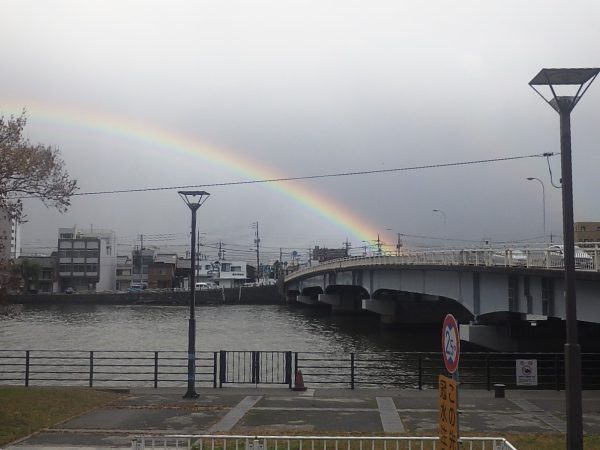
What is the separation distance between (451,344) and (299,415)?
9.23 meters

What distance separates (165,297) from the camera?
400 feet

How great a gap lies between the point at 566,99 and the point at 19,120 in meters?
14.6

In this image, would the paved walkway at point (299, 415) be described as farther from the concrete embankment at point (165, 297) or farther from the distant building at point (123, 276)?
the distant building at point (123, 276)

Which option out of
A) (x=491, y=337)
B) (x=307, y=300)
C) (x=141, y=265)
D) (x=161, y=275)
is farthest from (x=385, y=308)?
(x=141, y=265)

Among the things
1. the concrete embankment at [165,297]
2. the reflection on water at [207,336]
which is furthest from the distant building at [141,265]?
the reflection on water at [207,336]

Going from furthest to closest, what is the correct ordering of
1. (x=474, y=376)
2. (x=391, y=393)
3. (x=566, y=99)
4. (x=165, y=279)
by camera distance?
(x=165, y=279)
(x=474, y=376)
(x=391, y=393)
(x=566, y=99)

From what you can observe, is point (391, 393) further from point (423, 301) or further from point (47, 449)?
point (423, 301)

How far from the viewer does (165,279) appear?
500 ft

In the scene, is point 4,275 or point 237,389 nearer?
point 4,275

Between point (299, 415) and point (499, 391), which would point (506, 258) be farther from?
point (299, 415)

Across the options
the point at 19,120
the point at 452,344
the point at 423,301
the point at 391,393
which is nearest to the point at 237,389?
the point at 391,393

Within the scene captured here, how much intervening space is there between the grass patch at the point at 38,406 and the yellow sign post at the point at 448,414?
29.7 feet

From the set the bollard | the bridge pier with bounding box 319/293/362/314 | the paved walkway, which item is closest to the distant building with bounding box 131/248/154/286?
the bridge pier with bounding box 319/293/362/314

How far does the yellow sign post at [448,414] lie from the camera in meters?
7.18
